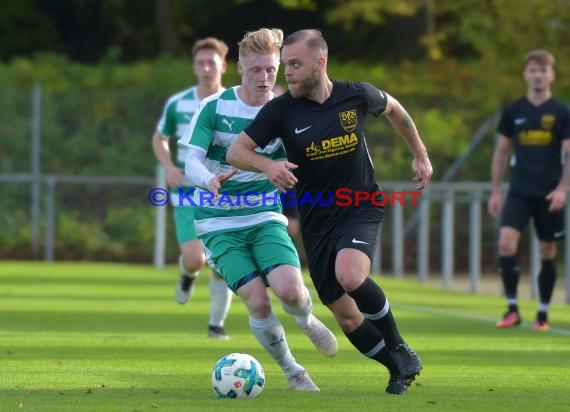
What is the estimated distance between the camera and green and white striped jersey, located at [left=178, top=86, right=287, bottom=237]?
9.05 m

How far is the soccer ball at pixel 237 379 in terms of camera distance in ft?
26.9

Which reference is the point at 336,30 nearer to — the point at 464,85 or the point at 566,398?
the point at 464,85

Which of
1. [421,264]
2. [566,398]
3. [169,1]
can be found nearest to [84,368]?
[566,398]

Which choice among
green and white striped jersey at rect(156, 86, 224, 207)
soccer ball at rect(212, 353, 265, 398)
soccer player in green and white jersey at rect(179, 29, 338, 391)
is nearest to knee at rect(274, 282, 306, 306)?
soccer player in green and white jersey at rect(179, 29, 338, 391)

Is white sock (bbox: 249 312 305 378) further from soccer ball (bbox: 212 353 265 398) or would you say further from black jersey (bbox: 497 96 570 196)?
black jersey (bbox: 497 96 570 196)

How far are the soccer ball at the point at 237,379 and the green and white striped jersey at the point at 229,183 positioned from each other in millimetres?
1057

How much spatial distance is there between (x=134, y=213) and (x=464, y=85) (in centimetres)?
667

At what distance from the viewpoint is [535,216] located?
13836 millimetres

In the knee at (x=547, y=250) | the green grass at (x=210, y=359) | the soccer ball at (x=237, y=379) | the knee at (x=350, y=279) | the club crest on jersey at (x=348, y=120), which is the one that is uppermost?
the club crest on jersey at (x=348, y=120)

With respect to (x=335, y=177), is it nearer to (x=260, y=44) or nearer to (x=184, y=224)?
(x=260, y=44)

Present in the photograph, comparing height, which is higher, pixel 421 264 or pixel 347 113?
pixel 347 113

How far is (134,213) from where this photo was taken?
26766 millimetres

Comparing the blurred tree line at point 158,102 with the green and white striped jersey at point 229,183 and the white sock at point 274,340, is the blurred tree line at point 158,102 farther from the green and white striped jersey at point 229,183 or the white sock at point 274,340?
the white sock at point 274,340

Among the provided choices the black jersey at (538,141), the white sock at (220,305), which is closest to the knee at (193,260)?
the white sock at (220,305)
